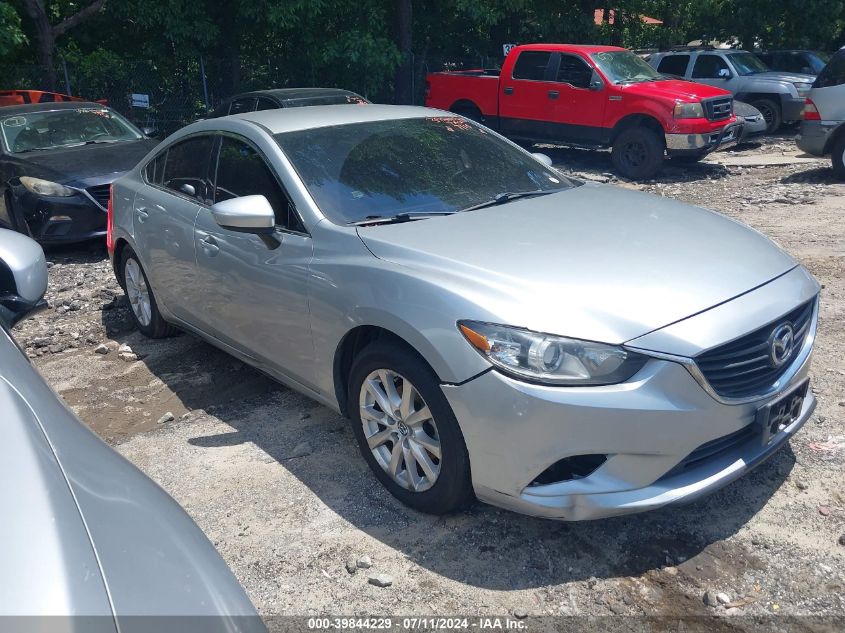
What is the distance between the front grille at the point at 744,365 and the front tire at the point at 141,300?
3892 mm

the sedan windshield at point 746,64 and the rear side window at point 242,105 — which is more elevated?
the sedan windshield at point 746,64

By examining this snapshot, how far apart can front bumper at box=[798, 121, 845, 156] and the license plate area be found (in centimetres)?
859

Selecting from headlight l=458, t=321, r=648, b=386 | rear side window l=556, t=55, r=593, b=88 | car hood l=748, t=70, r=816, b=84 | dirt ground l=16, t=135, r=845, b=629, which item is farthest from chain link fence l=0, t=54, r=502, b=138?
headlight l=458, t=321, r=648, b=386

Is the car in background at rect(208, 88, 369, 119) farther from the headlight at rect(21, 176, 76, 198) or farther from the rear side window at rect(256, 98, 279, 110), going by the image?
the headlight at rect(21, 176, 76, 198)

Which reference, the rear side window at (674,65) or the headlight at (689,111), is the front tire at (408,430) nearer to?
the headlight at (689,111)

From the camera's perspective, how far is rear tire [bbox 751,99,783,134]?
51.8ft

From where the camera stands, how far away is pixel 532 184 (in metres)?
4.47

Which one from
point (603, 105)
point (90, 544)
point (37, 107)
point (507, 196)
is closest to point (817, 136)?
point (603, 105)

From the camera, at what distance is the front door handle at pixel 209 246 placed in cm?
451

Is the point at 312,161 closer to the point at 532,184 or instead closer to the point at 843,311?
the point at 532,184

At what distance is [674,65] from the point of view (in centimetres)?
1645

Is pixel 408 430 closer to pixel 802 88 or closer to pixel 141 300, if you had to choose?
pixel 141 300

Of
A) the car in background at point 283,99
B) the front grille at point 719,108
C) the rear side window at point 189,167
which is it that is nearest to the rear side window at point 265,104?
the car in background at point 283,99

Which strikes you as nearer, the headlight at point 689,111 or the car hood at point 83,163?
the car hood at point 83,163
